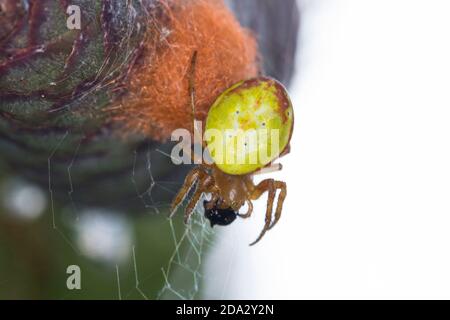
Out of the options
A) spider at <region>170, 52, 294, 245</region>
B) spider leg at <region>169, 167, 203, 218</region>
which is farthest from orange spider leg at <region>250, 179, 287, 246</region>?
spider leg at <region>169, 167, 203, 218</region>

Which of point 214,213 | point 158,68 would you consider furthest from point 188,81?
point 214,213

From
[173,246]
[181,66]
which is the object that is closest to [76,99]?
[181,66]

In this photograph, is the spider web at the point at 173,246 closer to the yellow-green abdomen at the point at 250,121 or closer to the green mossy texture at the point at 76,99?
the green mossy texture at the point at 76,99

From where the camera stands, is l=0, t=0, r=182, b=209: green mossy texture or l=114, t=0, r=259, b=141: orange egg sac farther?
l=114, t=0, r=259, b=141: orange egg sac

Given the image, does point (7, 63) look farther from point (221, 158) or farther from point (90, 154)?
point (221, 158)

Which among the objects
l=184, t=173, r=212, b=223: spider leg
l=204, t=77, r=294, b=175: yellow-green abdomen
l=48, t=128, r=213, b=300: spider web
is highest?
l=204, t=77, r=294, b=175: yellow-green abdomen

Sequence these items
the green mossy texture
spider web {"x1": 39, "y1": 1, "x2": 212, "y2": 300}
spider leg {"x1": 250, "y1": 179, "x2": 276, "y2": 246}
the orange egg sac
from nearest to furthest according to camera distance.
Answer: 1. the green mossy texture
2. the orange egg sac
3. spider web {"x1": 39, "y1": 1, "x2": 212, "y2": 300}
4. spider leg {"x1": 250, "y1": 179, "x2": 276, "y2": 246}

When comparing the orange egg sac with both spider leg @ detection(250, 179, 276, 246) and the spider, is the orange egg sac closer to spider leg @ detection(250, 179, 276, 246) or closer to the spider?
the spider

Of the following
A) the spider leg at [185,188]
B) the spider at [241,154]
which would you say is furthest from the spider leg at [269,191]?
the spider leg at [185,188]
